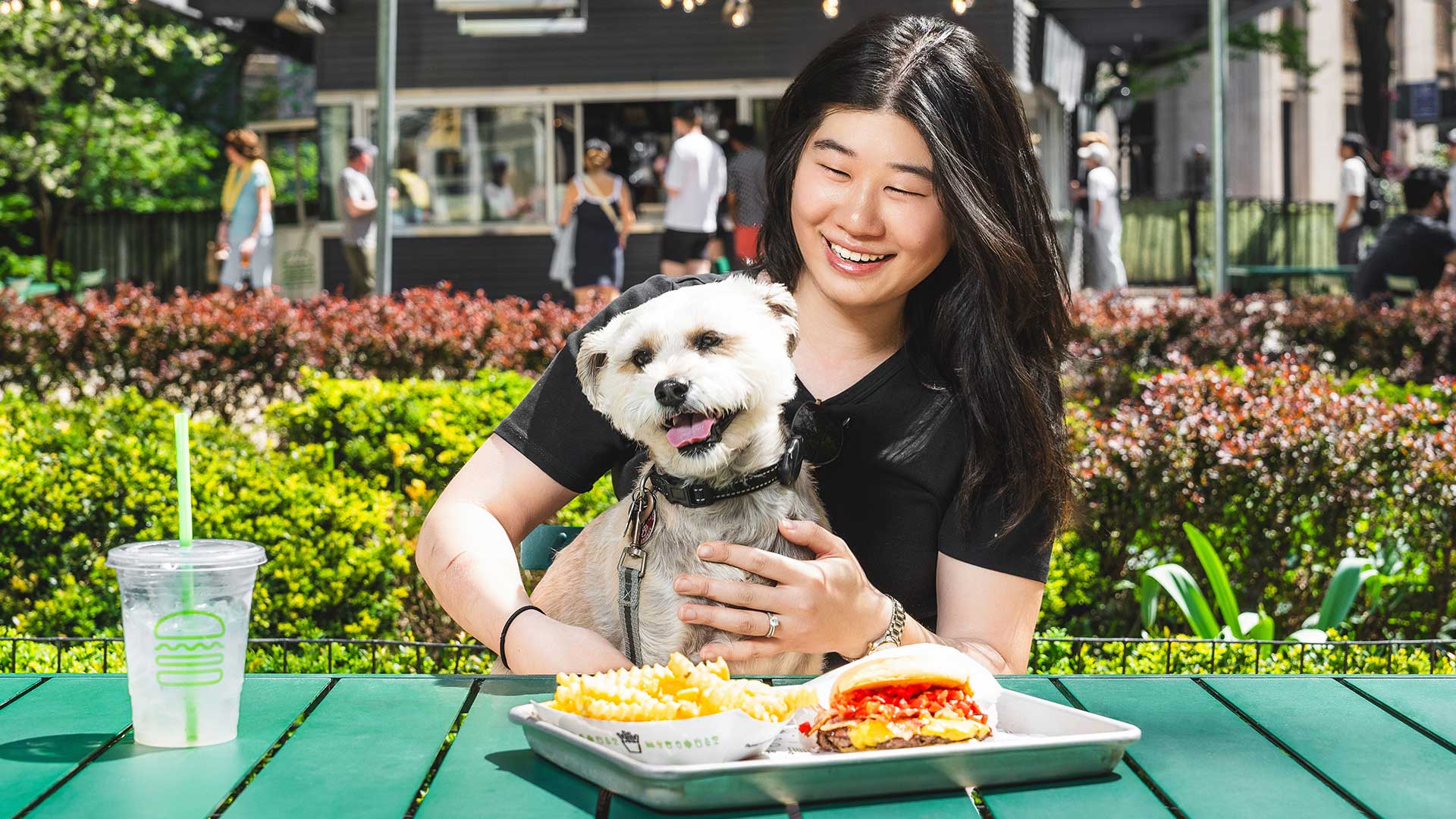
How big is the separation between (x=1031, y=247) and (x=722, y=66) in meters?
16.7

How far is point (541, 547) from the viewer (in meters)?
3.04

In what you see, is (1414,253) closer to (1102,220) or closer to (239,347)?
(1102,220)

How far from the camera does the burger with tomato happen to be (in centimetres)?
162

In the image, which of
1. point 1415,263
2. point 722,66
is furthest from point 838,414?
point 722,66

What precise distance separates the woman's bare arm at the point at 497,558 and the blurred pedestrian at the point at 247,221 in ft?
39.3

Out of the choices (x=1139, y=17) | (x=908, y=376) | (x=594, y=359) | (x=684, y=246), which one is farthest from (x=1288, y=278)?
(x=594, y=359)

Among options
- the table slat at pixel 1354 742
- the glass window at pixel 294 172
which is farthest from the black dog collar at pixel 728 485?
the glass window at pixel 294 172

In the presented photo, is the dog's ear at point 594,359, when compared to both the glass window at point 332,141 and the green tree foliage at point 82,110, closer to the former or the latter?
the glass window at point 332,141

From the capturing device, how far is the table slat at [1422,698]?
1.90 metres

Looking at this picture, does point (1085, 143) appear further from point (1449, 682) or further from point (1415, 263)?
point (1449, 682)

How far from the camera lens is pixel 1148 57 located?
29.3 meters

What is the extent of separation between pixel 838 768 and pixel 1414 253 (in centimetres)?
1170

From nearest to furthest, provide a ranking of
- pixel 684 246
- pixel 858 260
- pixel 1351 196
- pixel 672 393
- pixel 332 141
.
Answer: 1. pixel 672 393
2. pixel 858 260
3. pixel 684 246
4. pixel 1351 196
5. pixel 332 141

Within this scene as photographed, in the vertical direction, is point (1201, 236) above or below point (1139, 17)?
below
